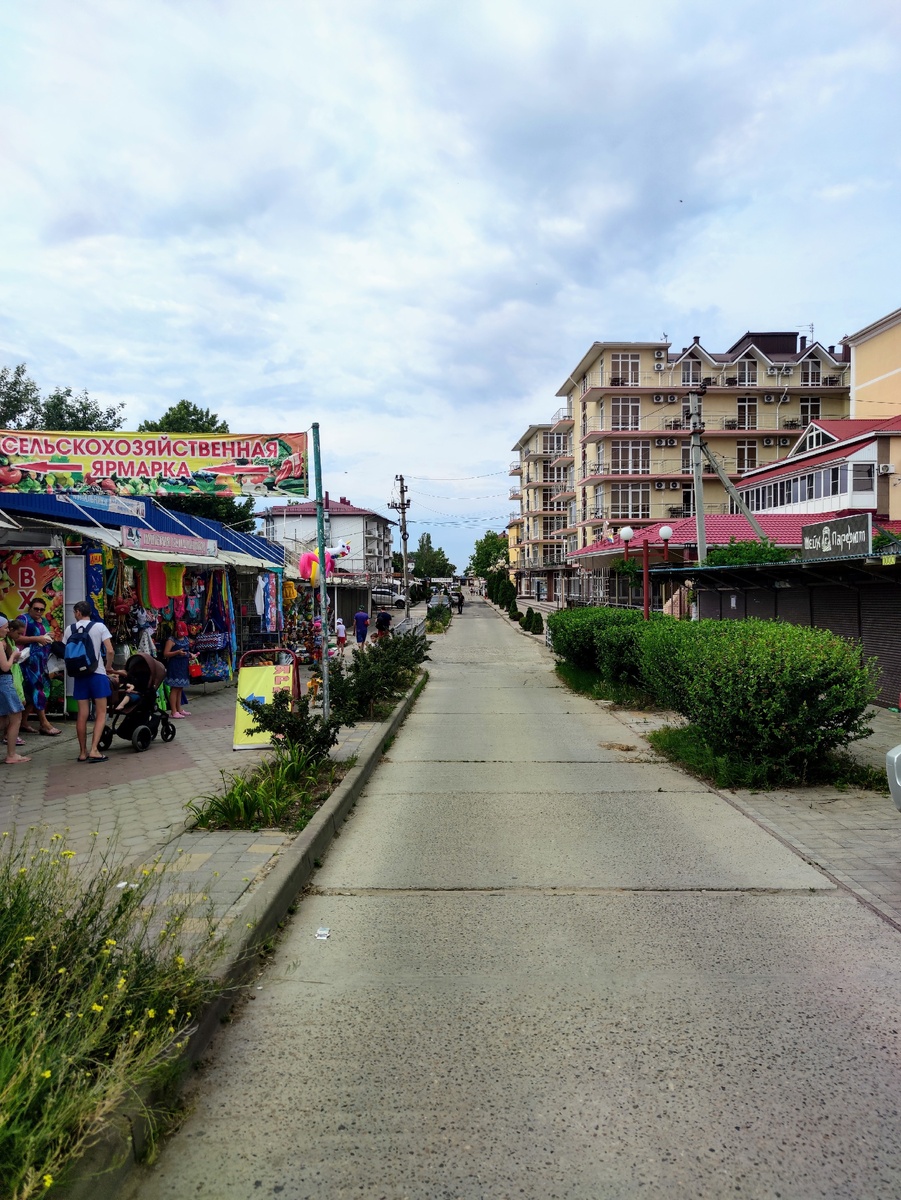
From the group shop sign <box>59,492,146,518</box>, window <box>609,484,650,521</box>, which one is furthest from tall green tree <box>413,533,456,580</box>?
shop sign <box>59,492,146,518</box>

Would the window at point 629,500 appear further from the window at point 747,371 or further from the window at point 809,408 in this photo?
the window at point 809,408

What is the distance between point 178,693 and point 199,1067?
10204 millimetres

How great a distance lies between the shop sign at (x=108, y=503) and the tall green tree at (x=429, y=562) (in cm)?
10945

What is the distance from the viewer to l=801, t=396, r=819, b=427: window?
61156mm

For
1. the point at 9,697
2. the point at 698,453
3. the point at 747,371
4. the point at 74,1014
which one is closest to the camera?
the point at 74,1014

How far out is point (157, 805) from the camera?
705 cm

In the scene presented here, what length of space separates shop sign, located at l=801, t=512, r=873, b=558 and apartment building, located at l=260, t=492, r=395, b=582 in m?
62.4

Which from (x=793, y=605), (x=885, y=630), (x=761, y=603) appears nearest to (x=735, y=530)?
(x=761, y=603)

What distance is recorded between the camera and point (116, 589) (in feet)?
38.9

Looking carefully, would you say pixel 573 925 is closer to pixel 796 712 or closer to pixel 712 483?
pixel 796 712

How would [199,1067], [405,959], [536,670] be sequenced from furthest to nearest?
[536,670], [405,959], [199,1067]

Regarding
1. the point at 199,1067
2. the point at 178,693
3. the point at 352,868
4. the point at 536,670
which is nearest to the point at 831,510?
the point at 536,670

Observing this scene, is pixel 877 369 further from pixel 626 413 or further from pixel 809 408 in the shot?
pixel 626 413

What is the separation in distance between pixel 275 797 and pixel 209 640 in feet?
30.9
